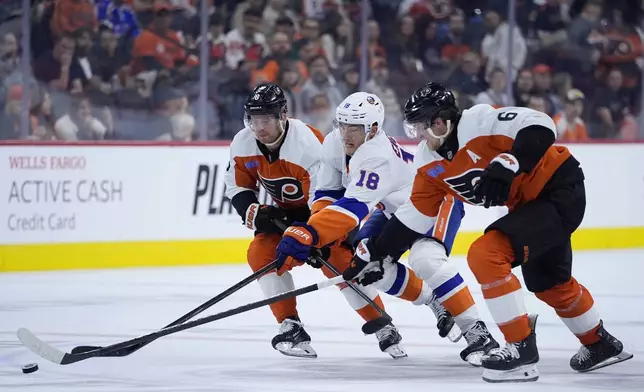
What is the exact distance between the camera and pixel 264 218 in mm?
5082

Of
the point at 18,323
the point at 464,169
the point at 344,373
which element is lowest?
the point at 18,323

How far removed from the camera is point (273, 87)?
16.6ft

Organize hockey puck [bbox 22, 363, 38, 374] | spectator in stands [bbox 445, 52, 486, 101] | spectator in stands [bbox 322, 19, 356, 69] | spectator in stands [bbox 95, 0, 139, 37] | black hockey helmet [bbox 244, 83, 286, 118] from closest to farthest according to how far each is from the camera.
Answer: hockey puck [bbox 22, 363, 38, 374]
black hockey helmet [bbox 244, 83, 286, 118]
spectator in stands [bbox 95, 0, 139, 37]
spectator in stands [bbox 322, 19, 356, 69]
spectator in stands [bbox 445, 52, 486, 101]

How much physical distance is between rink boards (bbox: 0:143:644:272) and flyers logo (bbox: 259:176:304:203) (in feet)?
9.86

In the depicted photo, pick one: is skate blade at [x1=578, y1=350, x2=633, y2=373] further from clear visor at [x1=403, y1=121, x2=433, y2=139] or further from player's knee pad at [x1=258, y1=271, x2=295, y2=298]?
player's knee pad at [x1=258, y1=271, x2=295, y2=298]

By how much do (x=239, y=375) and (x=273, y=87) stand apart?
1.22 m

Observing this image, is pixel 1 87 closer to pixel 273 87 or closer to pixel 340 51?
pixel 340 51

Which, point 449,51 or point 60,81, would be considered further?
point 449,51

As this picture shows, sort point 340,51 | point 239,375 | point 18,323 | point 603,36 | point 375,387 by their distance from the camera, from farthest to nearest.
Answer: point 603,36 → point 340,51 → point 18,323 → point 239,375 → point 375,387

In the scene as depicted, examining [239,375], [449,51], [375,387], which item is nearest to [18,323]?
[239,375]

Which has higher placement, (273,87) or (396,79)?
(273,87)

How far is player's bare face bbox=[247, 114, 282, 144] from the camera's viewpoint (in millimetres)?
4984

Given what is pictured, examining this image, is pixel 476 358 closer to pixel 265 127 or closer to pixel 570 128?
pixel 265 127

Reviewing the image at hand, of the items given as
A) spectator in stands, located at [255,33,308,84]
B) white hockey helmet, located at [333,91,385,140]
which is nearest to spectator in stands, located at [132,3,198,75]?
spectator in stands, located at [255,33,308,84]
